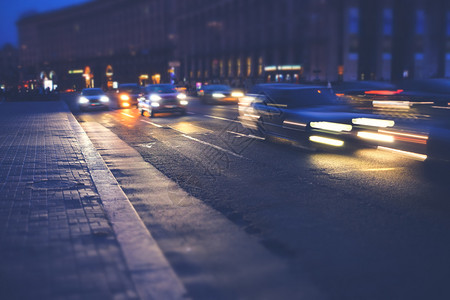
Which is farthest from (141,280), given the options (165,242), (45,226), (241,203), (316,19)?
(316,19)

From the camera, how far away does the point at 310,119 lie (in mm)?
10703

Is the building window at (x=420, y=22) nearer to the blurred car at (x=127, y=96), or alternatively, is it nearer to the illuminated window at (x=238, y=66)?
the illuminated window at (x=238, y=66)

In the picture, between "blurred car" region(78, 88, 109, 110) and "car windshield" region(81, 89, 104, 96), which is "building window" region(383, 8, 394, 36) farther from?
"blurred car" region(78, 88, 109, 110)

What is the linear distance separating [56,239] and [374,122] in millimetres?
7058

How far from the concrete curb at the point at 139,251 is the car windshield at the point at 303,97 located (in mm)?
5931

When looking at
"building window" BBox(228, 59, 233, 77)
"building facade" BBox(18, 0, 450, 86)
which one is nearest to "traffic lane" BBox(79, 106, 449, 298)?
"building facade" BBox(18, 0, 450, 86)

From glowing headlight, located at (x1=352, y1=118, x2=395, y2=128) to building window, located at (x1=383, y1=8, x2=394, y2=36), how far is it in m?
59.6

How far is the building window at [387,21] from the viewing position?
64062mm

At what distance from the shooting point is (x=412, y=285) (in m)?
3.72

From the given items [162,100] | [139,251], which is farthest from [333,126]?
[162,100]

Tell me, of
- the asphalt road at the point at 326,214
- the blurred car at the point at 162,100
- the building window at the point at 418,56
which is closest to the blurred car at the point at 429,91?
the asphalt road at the point at 326,214

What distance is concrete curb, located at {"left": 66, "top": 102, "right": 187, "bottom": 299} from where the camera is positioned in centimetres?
359

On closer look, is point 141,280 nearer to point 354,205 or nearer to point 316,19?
point 354,205

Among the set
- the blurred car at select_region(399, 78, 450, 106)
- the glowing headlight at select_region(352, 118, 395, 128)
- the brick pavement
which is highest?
the blurred car at select_region(399, 78, 450, 106)
